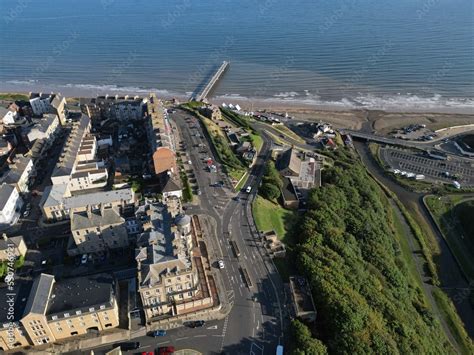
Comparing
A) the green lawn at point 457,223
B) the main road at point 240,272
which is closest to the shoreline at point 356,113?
the green lawn at point 457,223

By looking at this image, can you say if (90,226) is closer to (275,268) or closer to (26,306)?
(26,306)

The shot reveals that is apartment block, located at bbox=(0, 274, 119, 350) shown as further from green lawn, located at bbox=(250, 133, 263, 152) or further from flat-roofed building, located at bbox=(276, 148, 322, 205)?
green lawn, located at bbox=(250, 133, 263, 152)

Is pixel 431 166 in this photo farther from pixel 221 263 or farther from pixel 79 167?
pixel 79 167

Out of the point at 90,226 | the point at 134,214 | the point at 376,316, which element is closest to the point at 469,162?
the point at 376,316

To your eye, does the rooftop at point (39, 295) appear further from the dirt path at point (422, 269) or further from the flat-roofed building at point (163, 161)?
the dirt path at point (422, 269)

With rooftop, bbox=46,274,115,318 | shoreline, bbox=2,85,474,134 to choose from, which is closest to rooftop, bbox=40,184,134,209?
rooftop, bbox=46,274,115,318

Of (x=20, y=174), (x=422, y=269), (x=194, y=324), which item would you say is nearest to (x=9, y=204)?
(x=20, y=174)
